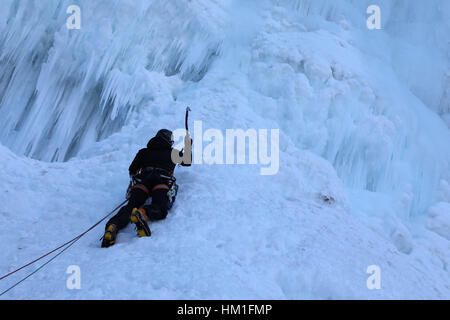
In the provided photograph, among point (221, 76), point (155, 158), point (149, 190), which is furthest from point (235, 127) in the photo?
point (149, 190)

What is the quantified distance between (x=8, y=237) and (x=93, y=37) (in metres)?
5.58

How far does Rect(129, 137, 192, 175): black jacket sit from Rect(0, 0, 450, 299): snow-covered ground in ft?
1.98

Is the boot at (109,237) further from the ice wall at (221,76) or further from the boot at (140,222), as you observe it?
the ice wall at (221,76)

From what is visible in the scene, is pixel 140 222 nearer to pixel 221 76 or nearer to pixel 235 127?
pixel 235 127

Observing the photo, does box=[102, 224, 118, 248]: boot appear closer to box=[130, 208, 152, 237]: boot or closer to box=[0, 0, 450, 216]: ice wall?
box=[130, 208, 152, 237]: boot

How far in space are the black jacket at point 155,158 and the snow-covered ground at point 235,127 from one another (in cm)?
60

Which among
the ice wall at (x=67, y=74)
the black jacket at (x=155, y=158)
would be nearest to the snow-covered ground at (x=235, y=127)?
the ice wall at (x=67, y=74)

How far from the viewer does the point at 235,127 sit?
709 centimetres

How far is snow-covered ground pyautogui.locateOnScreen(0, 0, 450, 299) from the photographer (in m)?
4.03

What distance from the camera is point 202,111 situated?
7.48 meters

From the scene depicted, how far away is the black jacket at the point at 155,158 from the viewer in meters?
5.02

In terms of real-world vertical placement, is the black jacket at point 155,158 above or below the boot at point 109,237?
above

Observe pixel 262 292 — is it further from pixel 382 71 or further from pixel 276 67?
pixel 382 71

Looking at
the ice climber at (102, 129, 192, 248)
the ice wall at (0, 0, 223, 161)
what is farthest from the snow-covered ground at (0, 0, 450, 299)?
the ice climber at (102, 129, 192, 248)
